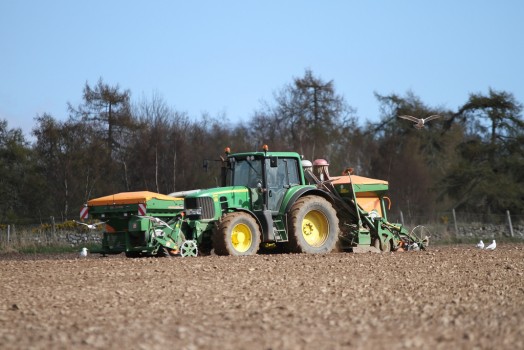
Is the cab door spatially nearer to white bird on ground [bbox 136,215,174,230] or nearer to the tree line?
white bird on ground [bbox 136,215,174,230]

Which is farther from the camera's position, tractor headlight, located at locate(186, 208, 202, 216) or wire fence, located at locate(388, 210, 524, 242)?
wire fence, located at locate(388, 210, 524, 242)

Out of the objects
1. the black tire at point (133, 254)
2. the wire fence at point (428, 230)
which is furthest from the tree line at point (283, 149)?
the black tire at point (133, 254)

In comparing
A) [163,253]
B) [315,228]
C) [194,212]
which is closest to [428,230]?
[315,228]

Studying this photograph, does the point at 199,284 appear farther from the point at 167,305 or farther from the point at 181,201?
the point at 181,201

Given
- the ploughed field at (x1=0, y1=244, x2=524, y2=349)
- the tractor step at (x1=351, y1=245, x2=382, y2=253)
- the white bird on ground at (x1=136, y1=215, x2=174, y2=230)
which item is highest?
the white bird on ground at (x1=136, y1=215, x2=174, y2=230)

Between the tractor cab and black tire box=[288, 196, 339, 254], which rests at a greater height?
the tractor cab

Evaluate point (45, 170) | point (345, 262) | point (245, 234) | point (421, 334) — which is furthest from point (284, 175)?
point (45, 170)

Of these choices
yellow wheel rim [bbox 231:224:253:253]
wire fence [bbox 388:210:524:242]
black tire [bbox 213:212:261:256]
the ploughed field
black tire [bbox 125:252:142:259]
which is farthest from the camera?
wire fence [bbox 388:210:524:242]

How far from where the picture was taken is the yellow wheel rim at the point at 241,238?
18266 millimetres

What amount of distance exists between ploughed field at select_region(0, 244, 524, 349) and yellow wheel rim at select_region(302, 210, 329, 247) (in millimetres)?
2901

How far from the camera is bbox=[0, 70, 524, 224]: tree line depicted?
33.4 meters

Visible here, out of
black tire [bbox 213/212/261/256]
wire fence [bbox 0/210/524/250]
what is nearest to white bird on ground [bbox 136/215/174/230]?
black tire [bbox 213/212/261/256]

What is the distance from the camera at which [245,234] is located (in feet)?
60.4

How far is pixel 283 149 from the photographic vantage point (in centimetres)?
3775
